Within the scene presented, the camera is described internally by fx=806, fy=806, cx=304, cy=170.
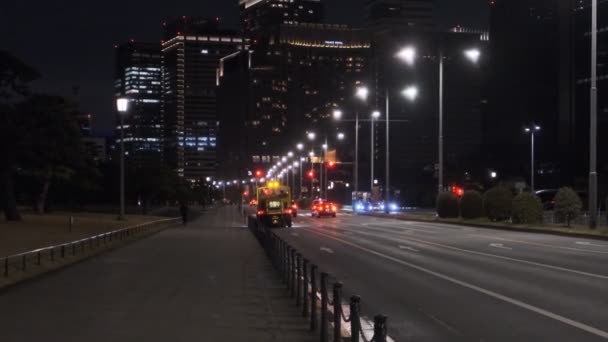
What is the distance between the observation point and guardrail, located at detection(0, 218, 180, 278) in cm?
2136

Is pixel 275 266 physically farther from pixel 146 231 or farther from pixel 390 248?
pixel 146 231

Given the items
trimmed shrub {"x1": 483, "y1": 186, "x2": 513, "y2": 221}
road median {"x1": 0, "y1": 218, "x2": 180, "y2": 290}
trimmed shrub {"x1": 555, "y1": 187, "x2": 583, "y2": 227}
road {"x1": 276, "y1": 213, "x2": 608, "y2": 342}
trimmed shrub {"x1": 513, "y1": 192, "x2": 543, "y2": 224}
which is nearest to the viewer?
road {"x1": 276, "y1": 213, "x2": 608, "y2": 342}

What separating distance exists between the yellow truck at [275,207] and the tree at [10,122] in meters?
17.9

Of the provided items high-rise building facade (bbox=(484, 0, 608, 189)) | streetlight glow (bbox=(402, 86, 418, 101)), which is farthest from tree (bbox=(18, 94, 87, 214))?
high-rise building facade (bbox=(484, 0, 608, 189))

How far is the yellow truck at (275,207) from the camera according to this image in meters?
57.6

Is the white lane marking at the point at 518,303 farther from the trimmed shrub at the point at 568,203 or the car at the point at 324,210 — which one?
the car at the point at 324,210

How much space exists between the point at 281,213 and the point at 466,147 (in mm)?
143494

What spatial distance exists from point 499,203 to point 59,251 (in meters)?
29.1

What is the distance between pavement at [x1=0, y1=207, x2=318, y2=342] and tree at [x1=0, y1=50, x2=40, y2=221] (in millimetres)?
18808

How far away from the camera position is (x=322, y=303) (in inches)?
405

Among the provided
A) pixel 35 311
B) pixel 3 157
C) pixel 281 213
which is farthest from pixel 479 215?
pixel 35 311

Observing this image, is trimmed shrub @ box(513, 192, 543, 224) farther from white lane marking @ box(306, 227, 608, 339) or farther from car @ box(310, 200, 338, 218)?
car @ box(310, 200, 338, 218)

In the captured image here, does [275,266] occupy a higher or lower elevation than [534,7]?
lower

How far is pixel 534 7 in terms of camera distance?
428ft
